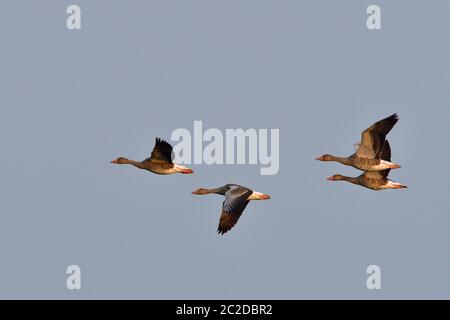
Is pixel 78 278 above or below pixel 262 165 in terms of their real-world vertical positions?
below

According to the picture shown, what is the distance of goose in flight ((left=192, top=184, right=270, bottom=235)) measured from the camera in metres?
31.2

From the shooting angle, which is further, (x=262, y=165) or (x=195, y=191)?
(x=262, y=165)

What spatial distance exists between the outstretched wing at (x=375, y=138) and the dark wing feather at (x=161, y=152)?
4.40 m

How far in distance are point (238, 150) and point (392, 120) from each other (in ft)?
23.3

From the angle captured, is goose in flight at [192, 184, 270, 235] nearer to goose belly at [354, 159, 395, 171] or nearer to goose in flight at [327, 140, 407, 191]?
goose belly at [354, 159, 395, 171]

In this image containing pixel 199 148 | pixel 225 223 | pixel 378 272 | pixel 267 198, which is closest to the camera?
pixel 225 223

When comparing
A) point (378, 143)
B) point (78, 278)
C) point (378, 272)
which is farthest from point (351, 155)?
point (78, 278)

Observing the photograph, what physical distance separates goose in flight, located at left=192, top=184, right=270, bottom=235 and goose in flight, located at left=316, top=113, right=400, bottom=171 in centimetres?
224

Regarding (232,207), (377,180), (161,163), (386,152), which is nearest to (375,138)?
(386,152)

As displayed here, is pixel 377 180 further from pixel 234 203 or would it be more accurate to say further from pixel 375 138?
pixel 234 203

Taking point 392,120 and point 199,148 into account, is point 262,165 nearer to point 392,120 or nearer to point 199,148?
point 199,148

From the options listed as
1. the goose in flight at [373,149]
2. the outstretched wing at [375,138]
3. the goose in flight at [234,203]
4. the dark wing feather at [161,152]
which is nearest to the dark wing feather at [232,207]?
the goose in flight at [234,203]

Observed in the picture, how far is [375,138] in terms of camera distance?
32312 millimetres
